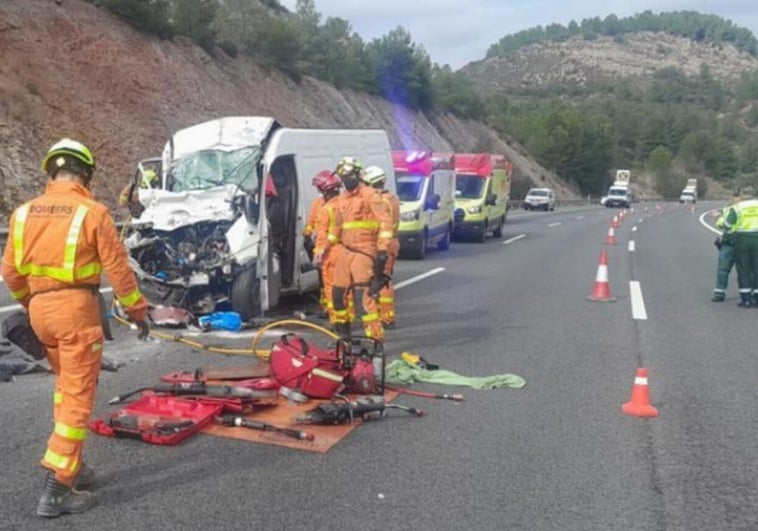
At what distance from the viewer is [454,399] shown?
722 centimetres

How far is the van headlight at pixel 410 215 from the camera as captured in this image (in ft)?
63.3

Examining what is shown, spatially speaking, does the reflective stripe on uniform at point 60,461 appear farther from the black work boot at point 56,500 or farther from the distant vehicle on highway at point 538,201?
the distant vehicle on highway at point 538,201

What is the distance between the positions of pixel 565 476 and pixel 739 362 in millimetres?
4388

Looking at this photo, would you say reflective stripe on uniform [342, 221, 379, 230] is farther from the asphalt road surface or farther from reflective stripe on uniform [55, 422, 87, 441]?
reflective stripe on uniform [55, 422, 87, 441]

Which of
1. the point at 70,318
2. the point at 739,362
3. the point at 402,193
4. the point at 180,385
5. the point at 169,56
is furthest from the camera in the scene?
the point at 169,56

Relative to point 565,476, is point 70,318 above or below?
above

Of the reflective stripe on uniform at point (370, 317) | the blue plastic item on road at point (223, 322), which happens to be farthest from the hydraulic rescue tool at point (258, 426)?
the blue plastic item on road at point (223, 322)

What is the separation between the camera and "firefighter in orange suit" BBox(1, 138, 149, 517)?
4.58m

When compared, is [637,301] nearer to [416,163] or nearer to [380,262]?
[380,262]

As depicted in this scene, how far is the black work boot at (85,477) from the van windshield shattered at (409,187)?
603 inches

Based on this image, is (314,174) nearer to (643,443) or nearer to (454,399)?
(454,399)

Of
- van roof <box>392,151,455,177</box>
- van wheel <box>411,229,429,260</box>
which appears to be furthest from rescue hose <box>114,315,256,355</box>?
van roof <box>392,151,455,177</box>

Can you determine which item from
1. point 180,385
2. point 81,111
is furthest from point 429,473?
point 81,111

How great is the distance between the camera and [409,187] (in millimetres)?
20500
